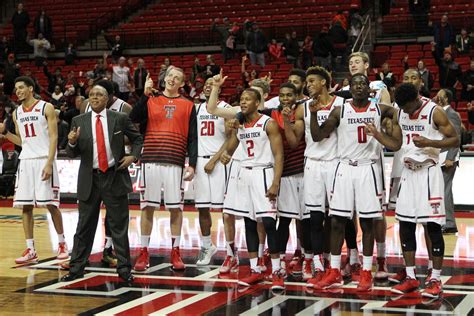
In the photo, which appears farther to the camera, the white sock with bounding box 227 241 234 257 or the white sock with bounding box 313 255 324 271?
the white sock with bounding box 227 241 234 257

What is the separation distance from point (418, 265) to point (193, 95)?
12146mm

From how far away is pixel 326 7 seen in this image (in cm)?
2547

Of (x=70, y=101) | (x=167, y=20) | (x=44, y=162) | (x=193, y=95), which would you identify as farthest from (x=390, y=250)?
(x=167, y=20)

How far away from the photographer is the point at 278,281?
8469 mm

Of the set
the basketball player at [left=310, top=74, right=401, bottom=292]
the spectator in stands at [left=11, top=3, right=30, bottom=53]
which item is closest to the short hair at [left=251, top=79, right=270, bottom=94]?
the basketball player at [left=310, top=74, right=401, bottom=292]

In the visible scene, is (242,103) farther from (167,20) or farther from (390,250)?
(167,20)

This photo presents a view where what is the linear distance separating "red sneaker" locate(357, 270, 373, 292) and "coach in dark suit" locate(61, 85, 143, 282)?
2.38 metres

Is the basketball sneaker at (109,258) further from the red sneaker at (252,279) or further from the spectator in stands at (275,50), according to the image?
the spectator in stands at (275,50)

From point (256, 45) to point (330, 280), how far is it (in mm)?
14976

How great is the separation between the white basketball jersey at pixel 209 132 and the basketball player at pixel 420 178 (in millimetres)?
2543

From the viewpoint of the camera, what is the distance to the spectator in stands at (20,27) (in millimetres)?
27156

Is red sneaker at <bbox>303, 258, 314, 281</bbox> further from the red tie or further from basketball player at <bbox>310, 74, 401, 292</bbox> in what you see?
the red tie

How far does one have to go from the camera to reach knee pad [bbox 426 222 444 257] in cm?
816

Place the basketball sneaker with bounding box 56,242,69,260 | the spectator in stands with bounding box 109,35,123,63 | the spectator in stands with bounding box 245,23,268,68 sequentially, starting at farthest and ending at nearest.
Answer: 1. the spectator in stands with bounding box 109,35,123,63
2. the spectator in stands with bounding box 245,23,268,68
3. the basketball sneaker with bounding box 56,242,69,260
